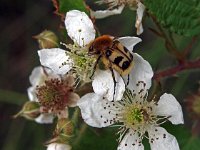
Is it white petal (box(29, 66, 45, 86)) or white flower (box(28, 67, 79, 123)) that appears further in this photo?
white petal (box(29, 66, 45, 86))

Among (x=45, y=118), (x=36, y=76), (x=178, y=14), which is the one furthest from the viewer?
(x=36, y=76)

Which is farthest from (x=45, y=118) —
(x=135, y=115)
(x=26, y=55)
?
(x=26, y=55)

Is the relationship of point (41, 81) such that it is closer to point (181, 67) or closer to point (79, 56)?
point (79, 56)

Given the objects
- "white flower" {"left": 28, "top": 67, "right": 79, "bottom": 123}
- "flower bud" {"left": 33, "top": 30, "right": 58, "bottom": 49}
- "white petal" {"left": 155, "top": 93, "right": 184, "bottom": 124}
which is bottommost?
"white flower" {"left": 28, "top": 67, "right": 79, "bottom": 123}

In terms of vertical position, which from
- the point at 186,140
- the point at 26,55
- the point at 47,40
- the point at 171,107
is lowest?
the point at 26,55

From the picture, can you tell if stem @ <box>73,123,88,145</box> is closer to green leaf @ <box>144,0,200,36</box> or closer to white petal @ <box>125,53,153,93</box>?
white petal @ <box>125,53,153,93</box>

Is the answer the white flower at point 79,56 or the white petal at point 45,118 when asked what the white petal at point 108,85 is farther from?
the white petal at point 45,118

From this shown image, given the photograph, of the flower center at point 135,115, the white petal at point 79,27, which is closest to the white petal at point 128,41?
the white petal at point 79,27

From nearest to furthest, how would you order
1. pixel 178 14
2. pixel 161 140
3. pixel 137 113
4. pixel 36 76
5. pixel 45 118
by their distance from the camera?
pixel 178 14 → pixel 161 140 → pixel 137 113 → pixel 45 118 → pixel 36 76

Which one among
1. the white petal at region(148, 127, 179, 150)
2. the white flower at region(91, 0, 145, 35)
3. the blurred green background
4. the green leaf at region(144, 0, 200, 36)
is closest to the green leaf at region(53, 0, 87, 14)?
the white flower at region(91, 0, 145, 35)
